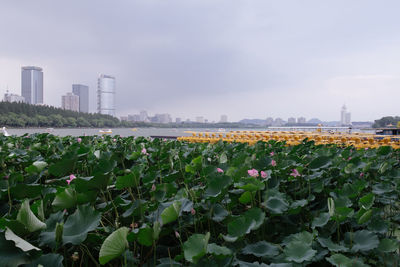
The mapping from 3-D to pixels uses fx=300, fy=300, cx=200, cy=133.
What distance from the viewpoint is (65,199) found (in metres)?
0.94

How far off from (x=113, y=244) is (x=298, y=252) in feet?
1.63

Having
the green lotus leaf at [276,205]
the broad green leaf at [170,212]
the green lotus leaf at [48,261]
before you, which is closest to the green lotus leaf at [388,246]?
the green lotus leaf at [276,205]

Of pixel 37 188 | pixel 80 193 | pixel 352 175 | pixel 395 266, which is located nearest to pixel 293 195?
pixel 352 175

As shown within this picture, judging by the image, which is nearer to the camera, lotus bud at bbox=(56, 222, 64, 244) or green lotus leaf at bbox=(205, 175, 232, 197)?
lotus bud at bbox=(56, 222, 64, 244)

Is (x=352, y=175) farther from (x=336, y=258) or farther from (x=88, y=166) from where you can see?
(x=88, y=166)

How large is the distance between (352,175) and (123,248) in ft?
4.74

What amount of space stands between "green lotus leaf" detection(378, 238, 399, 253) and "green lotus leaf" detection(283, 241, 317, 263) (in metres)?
0.32

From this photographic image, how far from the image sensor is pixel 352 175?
1.71m

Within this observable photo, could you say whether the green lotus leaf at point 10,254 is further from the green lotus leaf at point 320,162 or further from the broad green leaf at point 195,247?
the green lotus leaf at point 320,162

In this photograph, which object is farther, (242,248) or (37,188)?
(37,188)

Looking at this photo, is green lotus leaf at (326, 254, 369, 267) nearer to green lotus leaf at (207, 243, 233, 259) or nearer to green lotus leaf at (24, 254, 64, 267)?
green lotus leaf at (207, 243, 233, 259)

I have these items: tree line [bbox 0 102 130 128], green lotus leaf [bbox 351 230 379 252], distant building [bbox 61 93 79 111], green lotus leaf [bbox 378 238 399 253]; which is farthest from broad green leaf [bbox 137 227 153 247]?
distant building [bbox 61 93 79 111]

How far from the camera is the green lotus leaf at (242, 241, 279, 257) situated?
0.90 meters

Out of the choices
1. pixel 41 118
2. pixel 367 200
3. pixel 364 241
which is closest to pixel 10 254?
pixel 364 241
